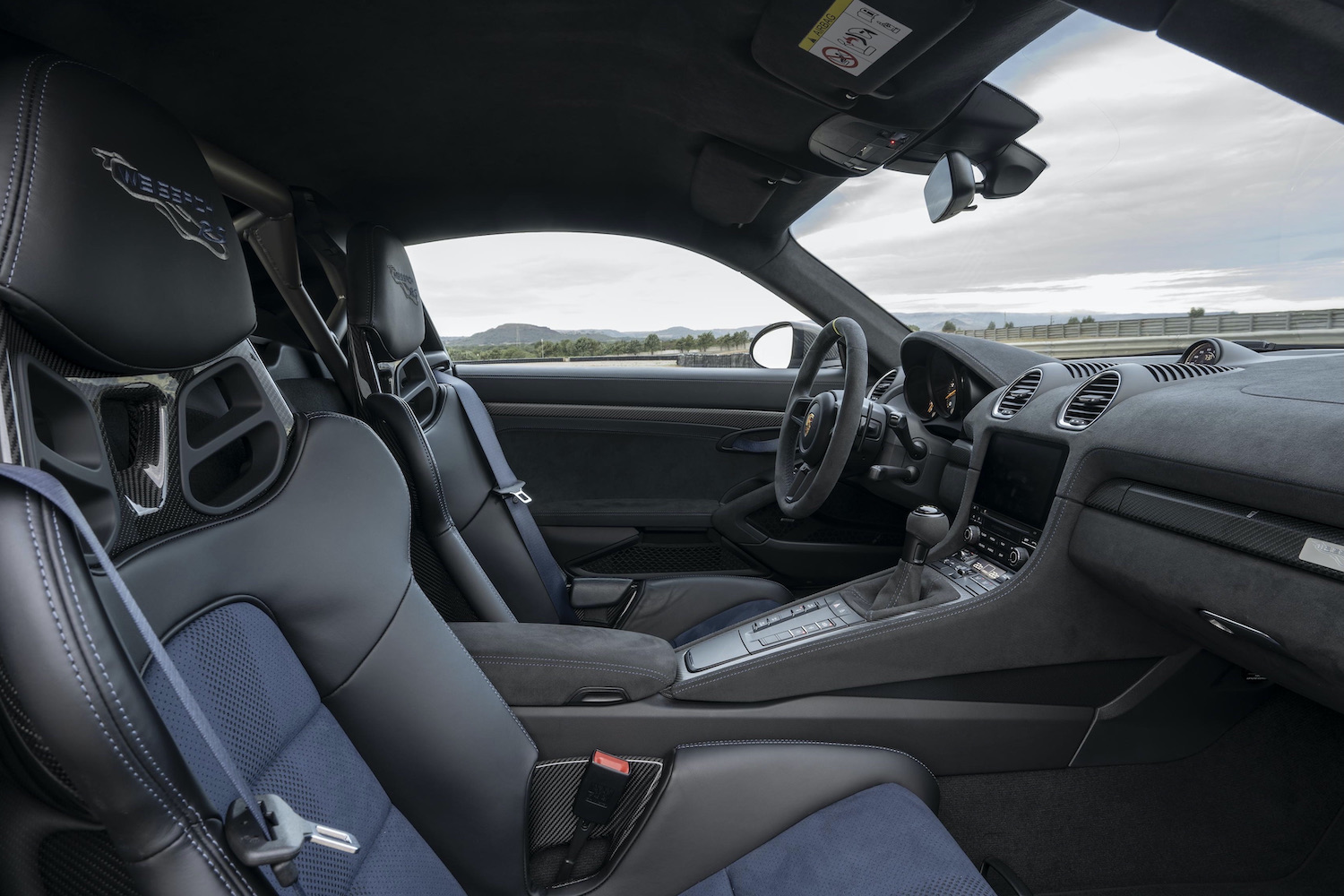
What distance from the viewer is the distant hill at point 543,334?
8.33 ft

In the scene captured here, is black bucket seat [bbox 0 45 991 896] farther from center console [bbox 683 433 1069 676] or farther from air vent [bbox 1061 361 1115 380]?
air vent [bbox 1061 361 1115 380]

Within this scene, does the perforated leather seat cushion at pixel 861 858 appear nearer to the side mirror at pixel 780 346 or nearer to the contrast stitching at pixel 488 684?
Result: the contrast stitching at pixel 488 684

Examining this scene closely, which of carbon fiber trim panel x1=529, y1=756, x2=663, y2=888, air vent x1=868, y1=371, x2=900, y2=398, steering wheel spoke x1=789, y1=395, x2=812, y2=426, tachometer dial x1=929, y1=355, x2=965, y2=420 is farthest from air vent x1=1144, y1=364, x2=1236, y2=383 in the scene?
carbon fiber trim panel x1=529, y1=756, x2=663, y2=888

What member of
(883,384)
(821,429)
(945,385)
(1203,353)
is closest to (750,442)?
(883,384)

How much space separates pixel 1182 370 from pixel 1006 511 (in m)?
0.37

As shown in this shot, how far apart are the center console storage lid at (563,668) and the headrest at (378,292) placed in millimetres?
678

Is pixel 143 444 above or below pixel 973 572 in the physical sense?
above

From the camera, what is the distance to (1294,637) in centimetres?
82

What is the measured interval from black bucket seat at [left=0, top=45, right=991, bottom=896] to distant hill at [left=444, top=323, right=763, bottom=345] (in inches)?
62.9

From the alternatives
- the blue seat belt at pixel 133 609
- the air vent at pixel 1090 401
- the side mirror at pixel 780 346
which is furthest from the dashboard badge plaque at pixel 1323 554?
the side mirror at pixel 780 346

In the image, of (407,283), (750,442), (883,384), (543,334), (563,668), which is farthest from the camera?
(543,334)

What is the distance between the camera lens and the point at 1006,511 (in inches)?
55.3

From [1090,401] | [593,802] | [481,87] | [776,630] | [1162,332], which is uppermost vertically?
[481,87]

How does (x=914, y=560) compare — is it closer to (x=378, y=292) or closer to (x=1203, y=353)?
(x=1203, y=353)
